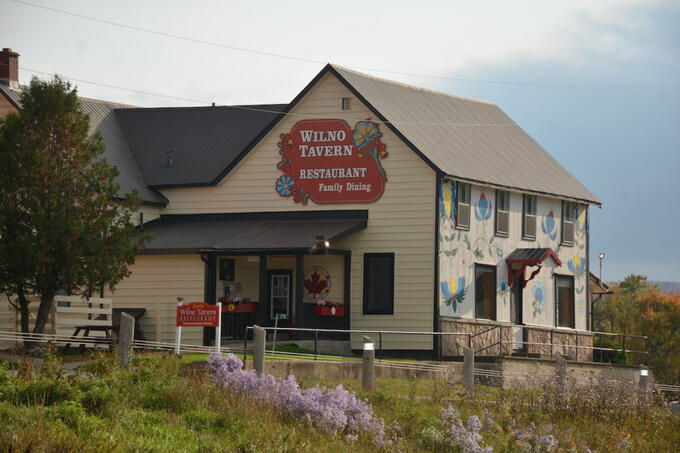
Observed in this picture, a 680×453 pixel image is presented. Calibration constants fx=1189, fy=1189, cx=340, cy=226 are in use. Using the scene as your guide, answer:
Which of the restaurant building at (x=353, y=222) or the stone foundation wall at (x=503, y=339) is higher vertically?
the restaurant building at (x=353, y=222)

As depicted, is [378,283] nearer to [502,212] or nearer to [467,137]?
[502,212]

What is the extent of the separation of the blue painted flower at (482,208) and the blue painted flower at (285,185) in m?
5.86

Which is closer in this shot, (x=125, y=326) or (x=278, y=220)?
(x=125, y=326)

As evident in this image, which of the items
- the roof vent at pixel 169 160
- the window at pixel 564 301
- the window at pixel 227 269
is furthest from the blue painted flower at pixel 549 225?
the roof vent at pixel 169 160

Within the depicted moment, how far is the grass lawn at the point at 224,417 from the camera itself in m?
15.7

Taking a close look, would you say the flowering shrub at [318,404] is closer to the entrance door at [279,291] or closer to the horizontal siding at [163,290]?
the horizontal siding at [163,290]

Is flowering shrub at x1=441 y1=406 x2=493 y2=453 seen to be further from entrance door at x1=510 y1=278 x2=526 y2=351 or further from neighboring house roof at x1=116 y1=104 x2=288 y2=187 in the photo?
neighboring house roof at x1=116 y1=104 x2=288 y2=187

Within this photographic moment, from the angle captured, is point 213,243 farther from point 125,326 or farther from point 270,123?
point 125,326

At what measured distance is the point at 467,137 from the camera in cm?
4009

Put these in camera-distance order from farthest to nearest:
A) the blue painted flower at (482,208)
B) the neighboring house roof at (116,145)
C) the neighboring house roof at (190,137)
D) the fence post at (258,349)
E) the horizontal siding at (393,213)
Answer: the neighboring house roof at (190,137) < the neighboring house roof at (116,145) < the blue painted flower at (482,208) < the horizontal siding at (393,213) < the fence post at (258,349)

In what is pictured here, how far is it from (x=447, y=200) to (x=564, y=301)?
819 cm

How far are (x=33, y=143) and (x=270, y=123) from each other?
10.4 meters

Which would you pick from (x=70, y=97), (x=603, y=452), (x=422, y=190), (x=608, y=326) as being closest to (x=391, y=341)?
(x=422, y=190)

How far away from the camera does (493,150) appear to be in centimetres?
4056
